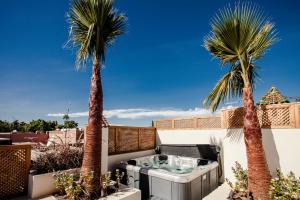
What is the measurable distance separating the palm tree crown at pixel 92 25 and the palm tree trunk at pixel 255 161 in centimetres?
429

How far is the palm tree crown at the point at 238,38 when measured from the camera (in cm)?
468

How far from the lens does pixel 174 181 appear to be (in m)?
5.12

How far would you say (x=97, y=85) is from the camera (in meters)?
5.12

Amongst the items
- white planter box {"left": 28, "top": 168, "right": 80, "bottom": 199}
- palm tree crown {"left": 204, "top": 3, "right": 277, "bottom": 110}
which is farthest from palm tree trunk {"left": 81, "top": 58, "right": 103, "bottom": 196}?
palm tree crown {"left": 204, "top": 3, "right": 277, "bottom": 110}

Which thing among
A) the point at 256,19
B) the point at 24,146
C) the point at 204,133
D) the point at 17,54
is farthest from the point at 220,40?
the point at 17,54

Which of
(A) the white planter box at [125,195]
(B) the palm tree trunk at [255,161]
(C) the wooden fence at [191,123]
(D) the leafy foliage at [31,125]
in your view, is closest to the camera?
(B) the palm tree trunk at [255,161]

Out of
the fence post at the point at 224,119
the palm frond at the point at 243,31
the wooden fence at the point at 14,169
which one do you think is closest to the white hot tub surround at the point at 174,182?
the fence post at the point at 224,119

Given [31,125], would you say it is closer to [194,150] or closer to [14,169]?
[14,169]

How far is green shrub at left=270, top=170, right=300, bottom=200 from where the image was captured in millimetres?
3760

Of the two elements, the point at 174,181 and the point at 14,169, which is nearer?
the point at 14,169

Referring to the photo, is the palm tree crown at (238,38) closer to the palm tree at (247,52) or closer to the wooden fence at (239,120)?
the palm tree at (247,52)

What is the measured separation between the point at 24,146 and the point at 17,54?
17.3 feet

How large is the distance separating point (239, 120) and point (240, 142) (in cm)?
81

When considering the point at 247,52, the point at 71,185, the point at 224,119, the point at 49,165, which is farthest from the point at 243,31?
the point at 49,165
